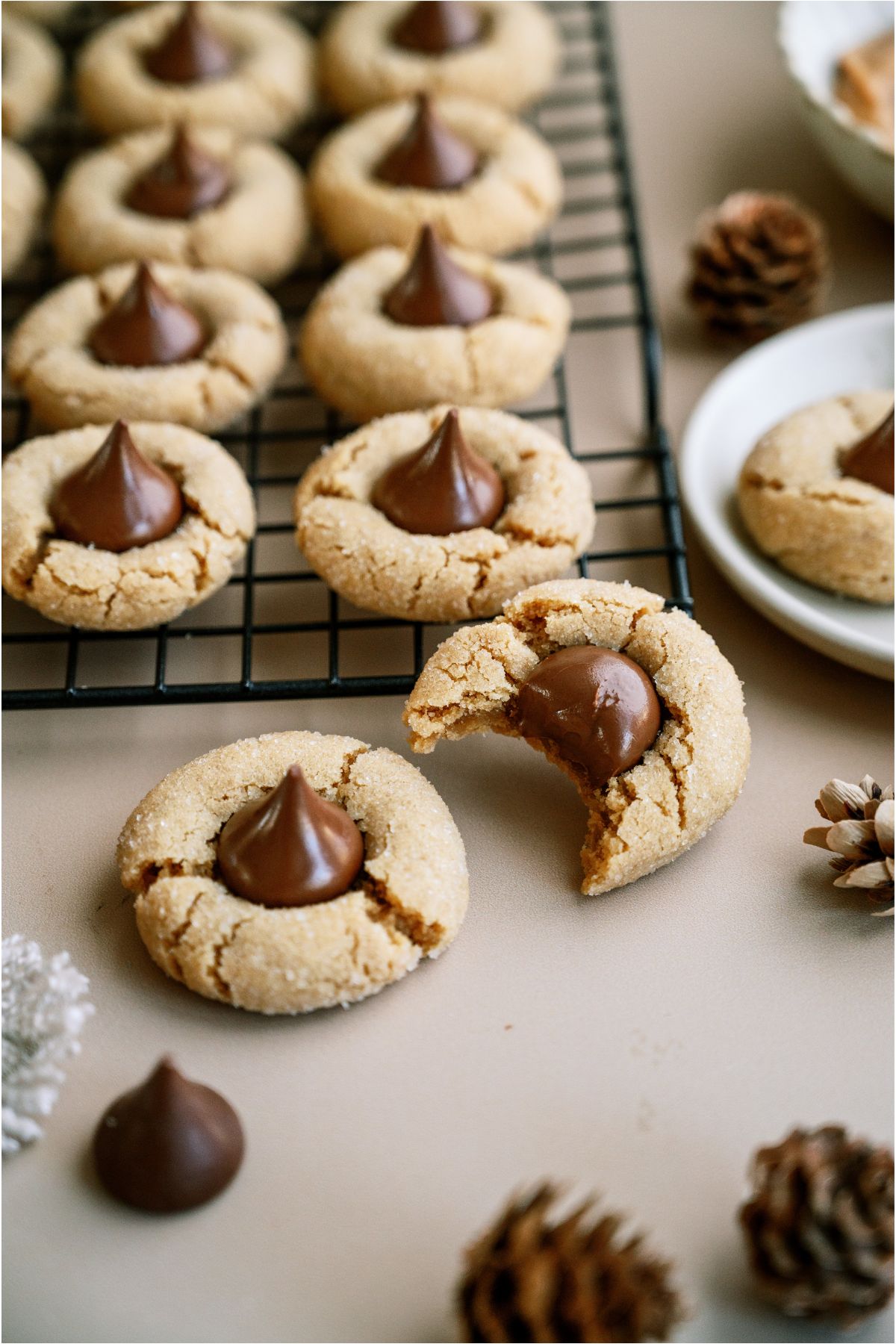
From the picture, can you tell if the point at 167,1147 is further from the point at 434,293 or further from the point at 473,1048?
the point at 434,293

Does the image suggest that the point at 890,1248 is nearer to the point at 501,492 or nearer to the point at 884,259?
the point at 501,492

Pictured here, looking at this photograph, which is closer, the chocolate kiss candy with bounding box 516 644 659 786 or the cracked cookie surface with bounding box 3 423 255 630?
the chocolate kiss candy with bounding box 516 644 659 786

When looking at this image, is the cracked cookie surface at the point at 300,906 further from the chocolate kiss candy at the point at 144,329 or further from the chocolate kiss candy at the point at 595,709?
the chocolate kiss candy at the point at 144,329

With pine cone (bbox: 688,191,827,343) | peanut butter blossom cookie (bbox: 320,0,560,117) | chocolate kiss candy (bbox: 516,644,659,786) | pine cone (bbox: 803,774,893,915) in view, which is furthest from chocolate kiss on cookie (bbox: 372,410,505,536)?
peanut butter blossom cookie (bbox: 320,0,560,117)

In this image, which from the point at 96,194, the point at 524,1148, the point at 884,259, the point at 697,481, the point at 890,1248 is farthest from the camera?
the point at 884,259

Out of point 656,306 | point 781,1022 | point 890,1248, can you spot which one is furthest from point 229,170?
point 890,1248

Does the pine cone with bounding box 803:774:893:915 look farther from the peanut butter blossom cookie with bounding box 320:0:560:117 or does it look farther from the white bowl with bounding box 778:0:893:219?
the peanut butter blossom cookie with bounding box 320:0:560:117

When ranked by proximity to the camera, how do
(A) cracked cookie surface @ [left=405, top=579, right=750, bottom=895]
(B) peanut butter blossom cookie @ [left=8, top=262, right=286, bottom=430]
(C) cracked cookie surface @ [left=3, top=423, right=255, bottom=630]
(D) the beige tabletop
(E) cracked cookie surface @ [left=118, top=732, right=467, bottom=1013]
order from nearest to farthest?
(D) the beige tabletop → (E) cracked cookie surface @ [left=118, top=732, right=467, bottom=1013] → (A) cracked cookie surface @ [left=405, top=579, right=750, bottom=895] → (C) cracked cookie surface @ [left=3, top=423, right=255, bottom=630] → (B) peanut butter blossom cookie @ [left=8, top=262, right=286, bottom=430]

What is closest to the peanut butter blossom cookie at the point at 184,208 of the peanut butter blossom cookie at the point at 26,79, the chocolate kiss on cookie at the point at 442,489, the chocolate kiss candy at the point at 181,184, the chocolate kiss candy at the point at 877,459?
the chocolate kiss candy at the point at 181,184

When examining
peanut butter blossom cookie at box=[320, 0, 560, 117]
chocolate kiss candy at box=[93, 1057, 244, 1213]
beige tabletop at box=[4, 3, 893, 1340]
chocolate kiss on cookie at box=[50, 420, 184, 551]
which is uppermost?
peanut butter blossom cookie at box=[320, 0, 560, 117]
